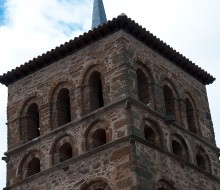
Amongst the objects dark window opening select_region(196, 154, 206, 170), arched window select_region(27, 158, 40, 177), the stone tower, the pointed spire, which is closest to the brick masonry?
the stone tower

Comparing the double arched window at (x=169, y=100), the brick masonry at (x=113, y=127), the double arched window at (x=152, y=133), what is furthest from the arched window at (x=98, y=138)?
the double arched window at (x=169, y=100)

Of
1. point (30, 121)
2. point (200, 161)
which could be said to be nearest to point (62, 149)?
point (30, 121)

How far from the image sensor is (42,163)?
2484cm

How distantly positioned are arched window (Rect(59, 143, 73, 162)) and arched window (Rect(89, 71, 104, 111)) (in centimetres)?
157

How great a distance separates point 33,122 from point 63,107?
1310mm

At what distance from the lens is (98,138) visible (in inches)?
948

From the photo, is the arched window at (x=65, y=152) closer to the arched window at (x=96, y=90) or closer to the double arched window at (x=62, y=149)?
the double arched window at (x=62, y=149)

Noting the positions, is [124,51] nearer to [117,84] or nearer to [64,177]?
[117,84]

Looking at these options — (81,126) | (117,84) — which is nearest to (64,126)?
(81,126)

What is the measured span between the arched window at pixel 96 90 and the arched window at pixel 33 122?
2.43 metres

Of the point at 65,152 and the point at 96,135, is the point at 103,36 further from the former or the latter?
the point at 65,152

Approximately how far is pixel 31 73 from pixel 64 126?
315cm

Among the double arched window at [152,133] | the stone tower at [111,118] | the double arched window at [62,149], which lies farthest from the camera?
the double arched window at [62,149]

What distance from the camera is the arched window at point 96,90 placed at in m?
25.1
